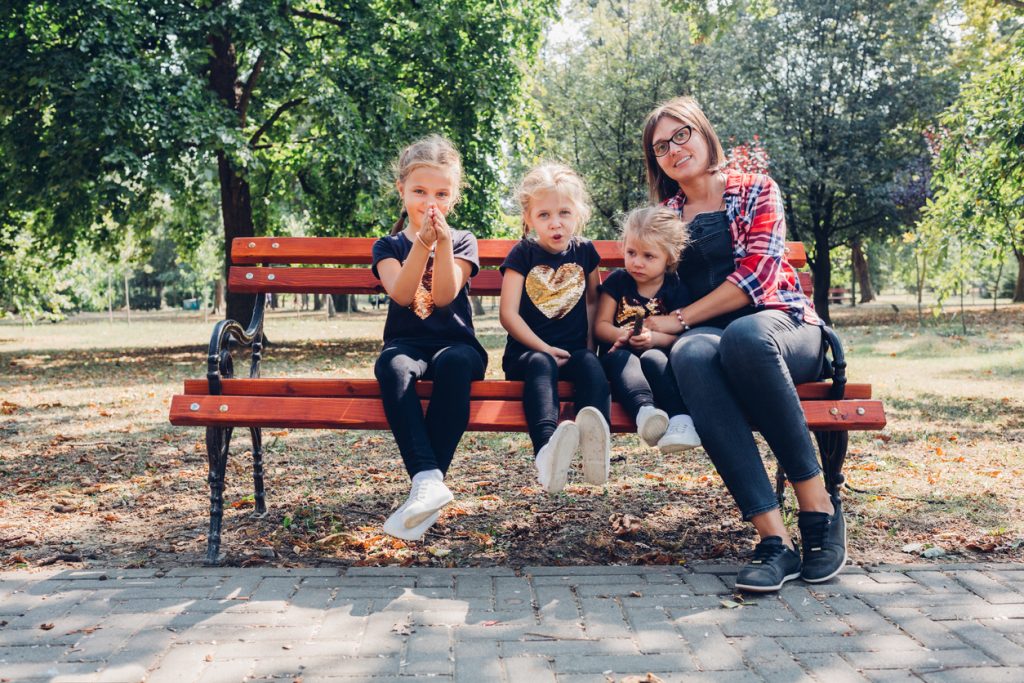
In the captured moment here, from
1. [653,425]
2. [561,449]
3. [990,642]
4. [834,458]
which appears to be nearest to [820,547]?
[834,458]

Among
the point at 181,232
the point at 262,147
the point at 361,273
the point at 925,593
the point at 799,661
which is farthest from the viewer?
the point at 181,232

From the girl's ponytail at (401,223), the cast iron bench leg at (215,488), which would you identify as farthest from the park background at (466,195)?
the girl's ponytail at (401,223)

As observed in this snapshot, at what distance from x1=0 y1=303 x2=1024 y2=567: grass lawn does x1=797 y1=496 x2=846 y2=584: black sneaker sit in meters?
0.35

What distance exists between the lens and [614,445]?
5871mm

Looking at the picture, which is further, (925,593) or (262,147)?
(262,147)

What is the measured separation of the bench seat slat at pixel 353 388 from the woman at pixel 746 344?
159 mm

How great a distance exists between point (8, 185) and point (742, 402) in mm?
13256

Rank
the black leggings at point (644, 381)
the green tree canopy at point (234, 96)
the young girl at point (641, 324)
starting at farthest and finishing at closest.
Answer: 1. the green tree canopy at point (234, 96)
2. the black leggings at point (644, 381)
3. the young girl at point (641, 324)

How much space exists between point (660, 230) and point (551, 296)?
1.72 ft

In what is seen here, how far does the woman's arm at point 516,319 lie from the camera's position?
11.2 ft

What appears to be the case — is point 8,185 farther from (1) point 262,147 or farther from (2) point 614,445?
(2) point 614,445

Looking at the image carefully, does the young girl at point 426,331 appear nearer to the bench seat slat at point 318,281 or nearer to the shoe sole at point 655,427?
the bench seat slat at point 318,281

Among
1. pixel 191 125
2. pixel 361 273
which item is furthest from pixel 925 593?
pixel 191 125

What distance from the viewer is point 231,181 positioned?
14852 mm
